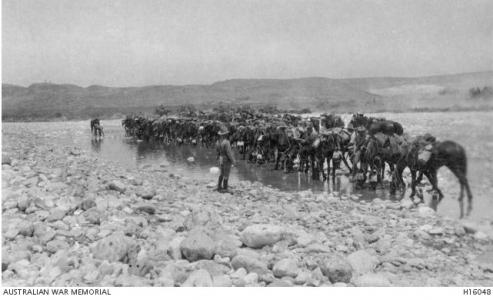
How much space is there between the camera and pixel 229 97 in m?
87.5

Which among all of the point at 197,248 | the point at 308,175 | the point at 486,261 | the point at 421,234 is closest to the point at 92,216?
the point at 197,248

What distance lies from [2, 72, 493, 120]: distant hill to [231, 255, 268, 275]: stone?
51373mm

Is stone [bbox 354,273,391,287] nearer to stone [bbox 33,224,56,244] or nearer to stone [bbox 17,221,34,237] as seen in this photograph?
stone [bbox 33,224,56,244]

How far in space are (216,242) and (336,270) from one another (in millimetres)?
Answer: 1558

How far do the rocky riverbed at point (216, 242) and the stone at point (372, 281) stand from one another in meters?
0.01

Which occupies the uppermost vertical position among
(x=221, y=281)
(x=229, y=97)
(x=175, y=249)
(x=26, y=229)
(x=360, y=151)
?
(x=229, y=97)

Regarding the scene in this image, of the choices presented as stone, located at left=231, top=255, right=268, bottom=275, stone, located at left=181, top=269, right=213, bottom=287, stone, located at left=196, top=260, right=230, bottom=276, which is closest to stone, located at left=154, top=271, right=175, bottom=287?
stone, located at left=181, top=269, right=213, bottom=287

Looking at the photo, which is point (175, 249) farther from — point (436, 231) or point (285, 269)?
point (436, 231)

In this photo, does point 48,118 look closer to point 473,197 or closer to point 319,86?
point 319,86

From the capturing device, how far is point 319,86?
9012cm

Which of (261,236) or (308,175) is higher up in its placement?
(261,236)

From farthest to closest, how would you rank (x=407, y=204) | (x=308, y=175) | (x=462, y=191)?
(x=308, y=175) → (x=462, y=191) → (x=407, y=204)

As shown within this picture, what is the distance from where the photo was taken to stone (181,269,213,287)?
15.0 feet

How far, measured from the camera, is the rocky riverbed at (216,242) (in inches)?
188
